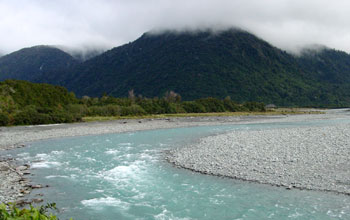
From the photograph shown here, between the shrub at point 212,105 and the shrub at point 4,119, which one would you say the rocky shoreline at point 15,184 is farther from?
the shrub at point 212,105

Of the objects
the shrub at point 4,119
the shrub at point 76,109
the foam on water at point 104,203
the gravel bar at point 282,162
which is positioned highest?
the shrub at point 76,109

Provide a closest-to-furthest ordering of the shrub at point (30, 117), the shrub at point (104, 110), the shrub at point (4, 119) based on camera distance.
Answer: the shrub at point (4, 119) → the shrub at point (30, 117) → the shrub at point (104, 110)

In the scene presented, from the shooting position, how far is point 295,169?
17797mm

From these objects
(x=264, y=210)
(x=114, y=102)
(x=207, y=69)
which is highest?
(x=207, y=69)

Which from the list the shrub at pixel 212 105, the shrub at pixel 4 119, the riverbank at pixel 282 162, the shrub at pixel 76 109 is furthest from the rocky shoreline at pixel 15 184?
the shrub at pixel 212 105

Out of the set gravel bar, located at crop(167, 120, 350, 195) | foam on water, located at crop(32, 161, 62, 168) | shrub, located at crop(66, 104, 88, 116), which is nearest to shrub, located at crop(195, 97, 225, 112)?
shrub, located at crop(66, 104, 88, 116)

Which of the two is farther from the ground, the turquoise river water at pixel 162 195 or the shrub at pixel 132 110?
the shrub at pixel 132 110

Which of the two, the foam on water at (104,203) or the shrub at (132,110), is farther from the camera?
the shrub at (132,110)

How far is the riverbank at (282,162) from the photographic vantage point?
15.8m

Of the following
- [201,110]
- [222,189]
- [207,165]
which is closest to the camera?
[222,189]

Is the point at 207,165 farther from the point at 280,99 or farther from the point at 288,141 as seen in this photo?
the point at 280,99

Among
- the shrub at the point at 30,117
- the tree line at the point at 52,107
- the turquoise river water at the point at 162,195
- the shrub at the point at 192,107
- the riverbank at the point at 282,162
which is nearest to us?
the turquoise river water at the point at 162,195

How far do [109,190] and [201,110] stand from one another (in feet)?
309

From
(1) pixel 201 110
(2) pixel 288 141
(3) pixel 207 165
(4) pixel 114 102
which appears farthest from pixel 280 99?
(3) pixel 207 165
